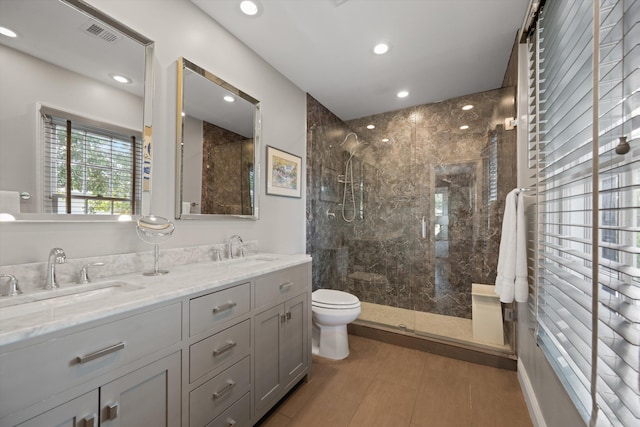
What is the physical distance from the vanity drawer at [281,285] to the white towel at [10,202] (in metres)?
1.05

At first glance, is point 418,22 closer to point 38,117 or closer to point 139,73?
point 139,73

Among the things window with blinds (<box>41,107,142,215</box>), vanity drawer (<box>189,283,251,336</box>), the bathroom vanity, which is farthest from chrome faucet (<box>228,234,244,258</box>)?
window with blinds (<box>41,107,142,215</box>)

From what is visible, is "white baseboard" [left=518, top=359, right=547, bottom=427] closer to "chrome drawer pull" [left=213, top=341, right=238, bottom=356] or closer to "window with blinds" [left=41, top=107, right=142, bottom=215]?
"chrome drawer pull" [left=213, top=341, right=238, bottom=356]

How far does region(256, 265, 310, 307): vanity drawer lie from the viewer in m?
1.56

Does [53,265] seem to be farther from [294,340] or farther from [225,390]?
[294,340]

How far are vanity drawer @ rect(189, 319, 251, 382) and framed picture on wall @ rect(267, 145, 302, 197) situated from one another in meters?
1.27

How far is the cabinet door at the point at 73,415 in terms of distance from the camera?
75cm

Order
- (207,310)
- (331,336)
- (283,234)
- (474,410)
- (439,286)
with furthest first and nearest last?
(439,286) → (283,234) → (331,336) → (474,410) → (207,310)

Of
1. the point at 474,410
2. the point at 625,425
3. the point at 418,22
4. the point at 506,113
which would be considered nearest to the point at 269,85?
the point at 418,22

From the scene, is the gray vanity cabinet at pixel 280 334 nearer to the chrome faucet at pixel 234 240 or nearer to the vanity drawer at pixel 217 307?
the vanity drawer at pixel 217 307

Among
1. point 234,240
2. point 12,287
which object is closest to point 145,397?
point 12,287

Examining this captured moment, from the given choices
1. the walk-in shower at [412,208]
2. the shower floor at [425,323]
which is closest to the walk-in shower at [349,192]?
the walk-in shower at [412,208]

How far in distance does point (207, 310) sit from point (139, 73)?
1.31 m

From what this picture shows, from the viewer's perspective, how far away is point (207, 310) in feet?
4.04
